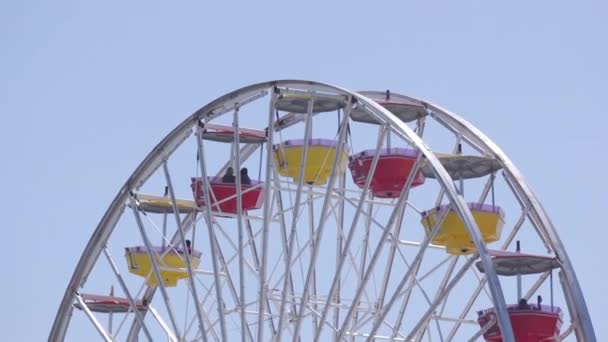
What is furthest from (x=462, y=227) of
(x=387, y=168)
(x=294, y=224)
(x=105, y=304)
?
(x=105, y=304)

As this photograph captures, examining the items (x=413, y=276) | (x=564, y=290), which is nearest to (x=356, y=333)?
(x=413, y=276)

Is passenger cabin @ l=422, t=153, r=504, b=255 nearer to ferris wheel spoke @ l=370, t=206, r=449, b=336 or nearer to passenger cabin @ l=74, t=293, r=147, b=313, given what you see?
ferris wheel spoke @ l=370, t=206, r=449, b=336

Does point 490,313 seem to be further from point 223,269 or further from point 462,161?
point 223,269

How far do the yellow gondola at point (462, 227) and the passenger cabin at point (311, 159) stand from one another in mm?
2872

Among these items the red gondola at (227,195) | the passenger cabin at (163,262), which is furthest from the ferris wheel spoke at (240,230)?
the passenger cabin at (163,262)

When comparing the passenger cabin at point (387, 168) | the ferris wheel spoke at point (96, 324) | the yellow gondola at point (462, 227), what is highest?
the passenger cabin at point (387, 168)

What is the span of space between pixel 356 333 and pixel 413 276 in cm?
191

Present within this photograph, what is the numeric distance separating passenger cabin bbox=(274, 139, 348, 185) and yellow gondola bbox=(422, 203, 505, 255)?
2872 mm

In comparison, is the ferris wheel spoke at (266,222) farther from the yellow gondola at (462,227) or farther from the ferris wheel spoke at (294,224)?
the yellow gondola at (462,227)

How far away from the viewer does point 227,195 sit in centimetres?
4831

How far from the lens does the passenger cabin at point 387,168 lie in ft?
A: 154

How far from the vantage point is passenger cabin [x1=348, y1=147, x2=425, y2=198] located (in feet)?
154

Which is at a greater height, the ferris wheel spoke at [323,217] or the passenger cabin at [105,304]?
the ferris wheel spoke at [323,217]

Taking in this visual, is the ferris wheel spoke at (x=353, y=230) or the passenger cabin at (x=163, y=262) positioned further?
the passenger cabin at (x=163, y=262)
